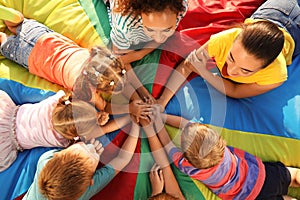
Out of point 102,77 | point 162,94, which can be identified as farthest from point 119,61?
point 162,94

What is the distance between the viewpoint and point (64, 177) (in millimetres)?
1141

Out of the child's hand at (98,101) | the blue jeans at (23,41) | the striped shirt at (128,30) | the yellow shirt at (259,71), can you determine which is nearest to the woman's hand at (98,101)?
the child's hand at (98,101)

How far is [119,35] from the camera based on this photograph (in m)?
1.38

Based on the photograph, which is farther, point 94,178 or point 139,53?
point 139,53

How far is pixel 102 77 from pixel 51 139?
28cm

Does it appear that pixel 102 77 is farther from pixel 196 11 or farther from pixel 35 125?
pixel 196 11

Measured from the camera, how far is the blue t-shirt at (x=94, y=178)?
123 centimetres

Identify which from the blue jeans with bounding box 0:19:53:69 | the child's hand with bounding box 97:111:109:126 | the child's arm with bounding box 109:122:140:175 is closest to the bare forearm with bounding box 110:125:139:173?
the child's arm with bounding box 109:122:140:175

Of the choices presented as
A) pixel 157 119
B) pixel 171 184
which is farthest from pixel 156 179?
pixel 157 119

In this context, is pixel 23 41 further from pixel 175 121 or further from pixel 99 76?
pixel 175 121

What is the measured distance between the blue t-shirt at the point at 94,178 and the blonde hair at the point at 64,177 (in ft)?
0.24

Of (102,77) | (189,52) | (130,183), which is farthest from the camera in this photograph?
(189,52)

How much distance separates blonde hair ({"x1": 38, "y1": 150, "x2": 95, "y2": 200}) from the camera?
3.74 feet

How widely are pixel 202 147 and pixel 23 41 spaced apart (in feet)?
2.47
